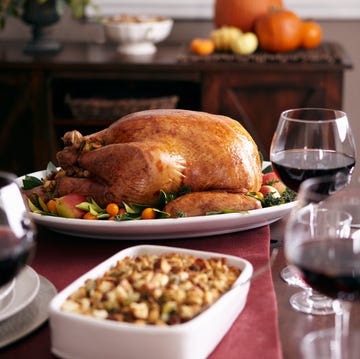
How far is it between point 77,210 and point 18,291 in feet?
1.07

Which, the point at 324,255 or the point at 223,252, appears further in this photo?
the point at 223,252

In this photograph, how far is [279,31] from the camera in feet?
9.52

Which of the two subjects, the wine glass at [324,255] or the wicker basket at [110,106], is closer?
the wine glass at [324,255]

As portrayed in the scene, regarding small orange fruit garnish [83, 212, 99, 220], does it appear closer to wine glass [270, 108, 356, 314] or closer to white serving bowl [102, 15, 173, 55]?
wine glass [270, 108, 356, 314]

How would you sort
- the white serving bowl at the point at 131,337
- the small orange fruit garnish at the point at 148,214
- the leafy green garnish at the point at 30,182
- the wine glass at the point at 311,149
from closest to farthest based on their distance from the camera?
the white serving bowl at the point at 131,337
the wine glass at the point at 311,149
the small orange fruit garnish at the point at 148,214
the leafy green garnish at the point at 30,182

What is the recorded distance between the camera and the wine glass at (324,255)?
896 millimetres

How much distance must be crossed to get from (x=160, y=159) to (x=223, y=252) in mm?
206

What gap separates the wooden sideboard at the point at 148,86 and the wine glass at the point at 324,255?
193cm

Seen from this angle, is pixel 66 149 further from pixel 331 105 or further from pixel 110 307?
pixel 331 105

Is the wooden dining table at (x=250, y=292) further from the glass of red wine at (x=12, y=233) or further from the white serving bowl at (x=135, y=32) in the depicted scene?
the white serving bowl at (x=135, y=32)

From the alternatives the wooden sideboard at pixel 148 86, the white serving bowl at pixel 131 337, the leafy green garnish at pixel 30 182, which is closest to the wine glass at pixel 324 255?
the white serving bowl at pixel 131 337

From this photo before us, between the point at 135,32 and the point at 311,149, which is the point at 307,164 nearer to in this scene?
the point at 311,149

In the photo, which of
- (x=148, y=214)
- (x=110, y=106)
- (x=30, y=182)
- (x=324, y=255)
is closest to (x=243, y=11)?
(x=110, y=106)

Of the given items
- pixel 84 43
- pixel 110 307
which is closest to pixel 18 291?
pixel 110 307
